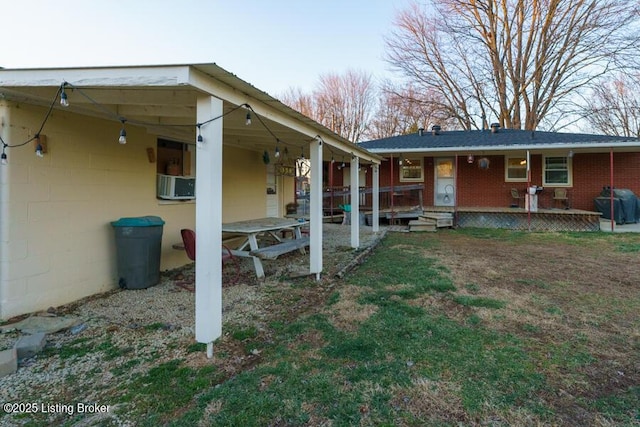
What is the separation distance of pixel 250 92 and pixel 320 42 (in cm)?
1712

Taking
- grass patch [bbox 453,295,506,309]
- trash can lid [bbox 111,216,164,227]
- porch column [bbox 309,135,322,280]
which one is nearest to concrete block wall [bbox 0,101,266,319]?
trash can lid [bbox 111,216,164,227]

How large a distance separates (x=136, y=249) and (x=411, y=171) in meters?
11.6

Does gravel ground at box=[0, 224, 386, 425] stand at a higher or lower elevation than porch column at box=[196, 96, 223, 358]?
lower

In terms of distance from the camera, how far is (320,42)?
18.4m

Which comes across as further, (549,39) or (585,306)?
(549,39)

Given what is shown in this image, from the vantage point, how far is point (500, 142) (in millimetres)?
12297

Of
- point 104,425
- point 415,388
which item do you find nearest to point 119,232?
point 104,425

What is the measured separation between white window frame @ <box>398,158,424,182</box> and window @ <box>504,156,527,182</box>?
307cm

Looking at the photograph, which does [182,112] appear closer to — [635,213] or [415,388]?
[415,388]

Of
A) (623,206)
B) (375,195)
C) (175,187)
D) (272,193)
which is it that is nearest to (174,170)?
(175,187)

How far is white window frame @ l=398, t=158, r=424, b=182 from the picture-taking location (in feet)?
45.9

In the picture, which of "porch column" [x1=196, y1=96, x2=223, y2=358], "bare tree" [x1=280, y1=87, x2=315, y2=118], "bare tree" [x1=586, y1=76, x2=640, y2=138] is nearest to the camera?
"porch column" [x1=196, y1=96, x2=223, y2=358]

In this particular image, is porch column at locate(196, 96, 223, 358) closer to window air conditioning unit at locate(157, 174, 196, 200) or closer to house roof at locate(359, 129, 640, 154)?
window air conditioning unit at locate(157, 174, 196, 200)

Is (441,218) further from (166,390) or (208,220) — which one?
(166,390)
